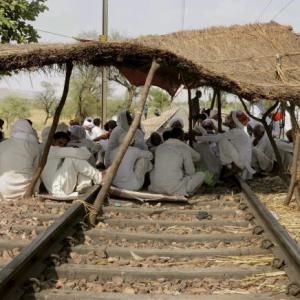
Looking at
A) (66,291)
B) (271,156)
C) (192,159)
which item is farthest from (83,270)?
(271,156)

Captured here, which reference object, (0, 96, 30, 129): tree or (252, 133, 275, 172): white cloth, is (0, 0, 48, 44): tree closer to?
(252, 133, 275, 172): white cloth

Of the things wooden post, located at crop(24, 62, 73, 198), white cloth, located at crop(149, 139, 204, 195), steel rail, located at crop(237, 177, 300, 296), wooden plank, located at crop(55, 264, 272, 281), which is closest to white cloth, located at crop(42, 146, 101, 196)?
wooden post, located at crop(24, 62, 73, 198)

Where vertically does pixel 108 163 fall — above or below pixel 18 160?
below

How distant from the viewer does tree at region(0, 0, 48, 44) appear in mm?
11977

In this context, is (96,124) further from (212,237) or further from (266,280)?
(266,280)

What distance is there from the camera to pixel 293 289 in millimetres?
4176

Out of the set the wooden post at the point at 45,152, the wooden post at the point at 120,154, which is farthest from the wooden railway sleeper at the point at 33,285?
the wooden post at the point at 45,152

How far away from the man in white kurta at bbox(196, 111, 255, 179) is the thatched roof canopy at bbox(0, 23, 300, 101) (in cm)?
134

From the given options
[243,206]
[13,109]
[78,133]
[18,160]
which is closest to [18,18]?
[78,133]

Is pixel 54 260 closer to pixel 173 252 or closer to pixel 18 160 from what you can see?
pixel 173 252

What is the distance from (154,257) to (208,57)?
601 centimetres

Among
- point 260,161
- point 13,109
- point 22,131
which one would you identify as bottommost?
point 260,161

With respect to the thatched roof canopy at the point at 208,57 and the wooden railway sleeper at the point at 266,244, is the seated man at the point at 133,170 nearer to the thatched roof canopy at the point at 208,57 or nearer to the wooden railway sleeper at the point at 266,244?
the thatched roof canopy at the point at 208,57

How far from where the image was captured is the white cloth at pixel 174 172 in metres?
8.66
